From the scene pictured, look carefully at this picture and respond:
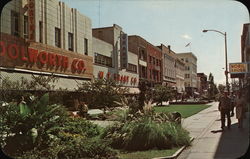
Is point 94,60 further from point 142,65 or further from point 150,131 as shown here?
point 150,131

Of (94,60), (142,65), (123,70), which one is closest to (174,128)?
(94,60)

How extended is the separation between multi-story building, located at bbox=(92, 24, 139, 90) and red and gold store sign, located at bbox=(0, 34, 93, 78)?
12.0ft

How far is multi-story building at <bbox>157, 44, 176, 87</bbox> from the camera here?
66981mm

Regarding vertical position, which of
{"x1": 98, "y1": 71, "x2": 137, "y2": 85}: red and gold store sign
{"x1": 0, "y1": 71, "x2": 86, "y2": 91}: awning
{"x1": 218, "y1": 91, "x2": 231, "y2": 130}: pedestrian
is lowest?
{"x1": 218, "y1": 91, "x2": 231, "y2": 130}: pedestrian

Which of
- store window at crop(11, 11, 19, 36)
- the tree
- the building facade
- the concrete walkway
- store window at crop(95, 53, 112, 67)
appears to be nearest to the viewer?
the concrete walkway

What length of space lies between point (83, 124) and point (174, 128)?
4.32m

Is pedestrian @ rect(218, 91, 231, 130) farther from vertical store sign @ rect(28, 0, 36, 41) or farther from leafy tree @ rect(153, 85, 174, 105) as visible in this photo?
leafy tree @ rect(153, 85, 174, 105)

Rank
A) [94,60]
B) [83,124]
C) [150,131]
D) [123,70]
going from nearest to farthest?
1. [150,131]
2. [83,124]
3. [94,60]
4. [123,70]

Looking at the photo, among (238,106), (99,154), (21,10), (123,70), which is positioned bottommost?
(99,154)

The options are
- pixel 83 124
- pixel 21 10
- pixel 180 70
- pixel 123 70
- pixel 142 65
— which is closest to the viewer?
pixel 83 124

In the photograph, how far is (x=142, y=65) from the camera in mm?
53156

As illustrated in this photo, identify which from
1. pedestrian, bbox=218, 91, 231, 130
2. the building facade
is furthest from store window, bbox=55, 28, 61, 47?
the building facade

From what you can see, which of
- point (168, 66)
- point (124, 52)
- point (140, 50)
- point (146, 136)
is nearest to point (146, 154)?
point (146, 136)

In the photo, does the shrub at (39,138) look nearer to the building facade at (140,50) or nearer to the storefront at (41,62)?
the storefront at (41,62)
